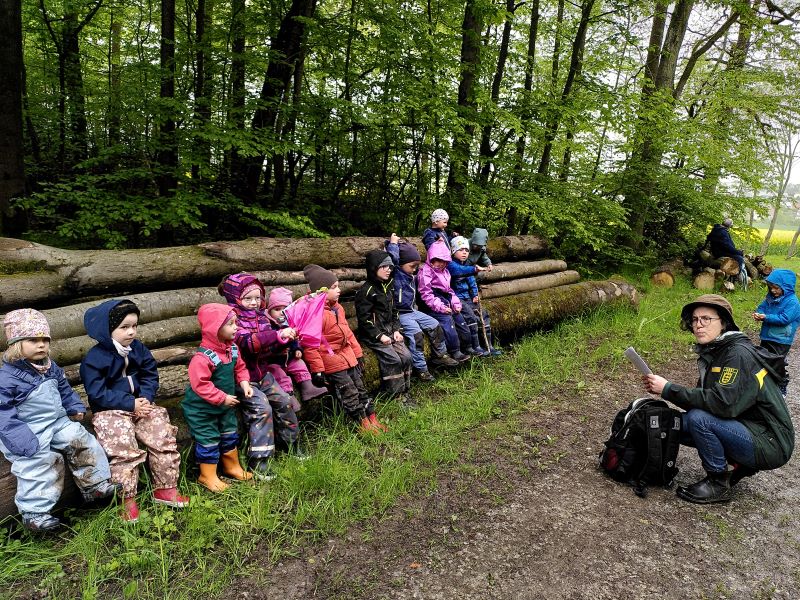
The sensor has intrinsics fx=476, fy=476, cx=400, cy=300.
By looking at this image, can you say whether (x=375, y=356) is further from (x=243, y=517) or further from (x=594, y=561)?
(x=594, y=561)

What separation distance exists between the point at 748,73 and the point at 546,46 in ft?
19.0

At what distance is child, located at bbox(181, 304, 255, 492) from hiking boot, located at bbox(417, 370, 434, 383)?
274cm

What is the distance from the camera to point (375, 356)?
18.7 feet

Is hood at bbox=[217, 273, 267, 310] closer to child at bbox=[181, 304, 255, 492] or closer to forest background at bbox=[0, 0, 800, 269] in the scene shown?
child at bbox=[181, 304, 255, 492]

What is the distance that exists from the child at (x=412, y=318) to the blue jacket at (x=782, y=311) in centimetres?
407

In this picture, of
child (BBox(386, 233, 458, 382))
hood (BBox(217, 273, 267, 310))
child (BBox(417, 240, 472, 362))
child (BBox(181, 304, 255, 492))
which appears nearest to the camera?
child (BBox(181, 304, 255, 492))

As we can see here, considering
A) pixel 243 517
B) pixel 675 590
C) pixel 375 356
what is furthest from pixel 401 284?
pixel 675 590

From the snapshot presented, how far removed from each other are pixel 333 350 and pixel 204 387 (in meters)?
1.54

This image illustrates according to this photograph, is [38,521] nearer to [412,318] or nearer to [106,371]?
[106,371]

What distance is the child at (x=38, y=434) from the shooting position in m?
3.03

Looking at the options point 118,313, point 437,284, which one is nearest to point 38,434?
point 118,313

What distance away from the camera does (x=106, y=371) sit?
3510 mm

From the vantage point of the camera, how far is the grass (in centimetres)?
294

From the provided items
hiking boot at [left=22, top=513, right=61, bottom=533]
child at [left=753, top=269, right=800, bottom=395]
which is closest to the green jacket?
child at [left=753, top=269, right=800, bottom=395]
